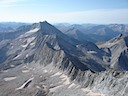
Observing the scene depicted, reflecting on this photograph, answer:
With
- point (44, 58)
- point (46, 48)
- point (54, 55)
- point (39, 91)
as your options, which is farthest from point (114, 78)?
point (46, 48)

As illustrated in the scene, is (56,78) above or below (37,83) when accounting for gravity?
above

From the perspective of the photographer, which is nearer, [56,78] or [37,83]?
[56,78]

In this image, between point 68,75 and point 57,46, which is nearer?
point 68,75

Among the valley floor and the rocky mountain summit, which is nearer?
the rocky mountain summit

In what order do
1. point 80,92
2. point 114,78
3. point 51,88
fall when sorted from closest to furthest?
point 114,78 < point 80,92 < point 51,88

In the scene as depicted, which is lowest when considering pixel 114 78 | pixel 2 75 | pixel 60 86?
pixel 2 75

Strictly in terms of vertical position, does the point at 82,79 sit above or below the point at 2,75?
above

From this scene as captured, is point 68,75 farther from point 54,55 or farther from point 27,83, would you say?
point 54,55

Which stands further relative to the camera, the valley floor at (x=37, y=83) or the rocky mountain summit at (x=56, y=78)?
the valley floor at (x=37, y=83)
